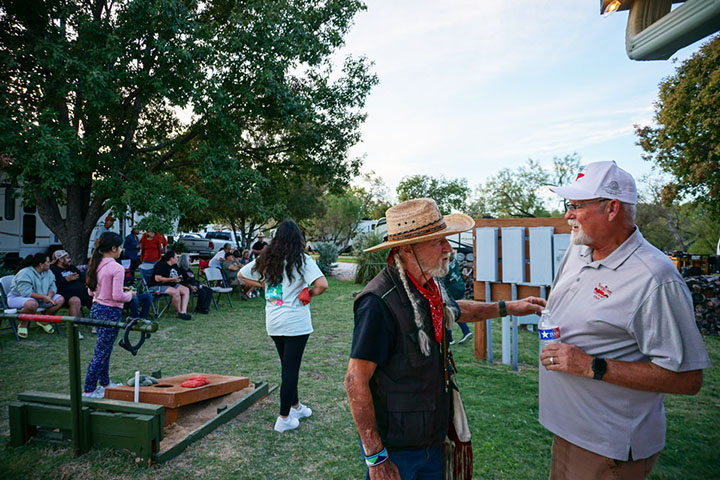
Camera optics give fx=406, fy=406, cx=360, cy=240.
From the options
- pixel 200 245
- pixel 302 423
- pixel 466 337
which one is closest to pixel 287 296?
pixel 302 423

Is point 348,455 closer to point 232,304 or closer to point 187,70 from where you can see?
point 232,304

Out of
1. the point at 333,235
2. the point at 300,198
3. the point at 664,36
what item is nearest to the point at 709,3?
the point at 664,36

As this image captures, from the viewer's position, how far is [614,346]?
188 centimetres

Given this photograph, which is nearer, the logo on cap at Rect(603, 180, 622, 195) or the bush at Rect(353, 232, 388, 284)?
the logo on cap at Rect(603, 180, 622, 195)

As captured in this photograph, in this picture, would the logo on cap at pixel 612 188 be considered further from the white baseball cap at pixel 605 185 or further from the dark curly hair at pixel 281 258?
the dark curly hair at pixel 281 258

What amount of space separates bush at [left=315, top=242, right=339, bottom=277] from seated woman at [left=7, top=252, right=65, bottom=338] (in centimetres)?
1180

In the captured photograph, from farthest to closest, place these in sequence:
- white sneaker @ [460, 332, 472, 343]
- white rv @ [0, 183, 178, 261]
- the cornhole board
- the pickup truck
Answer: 1. the pickup truck
2. white rv @ [0, 183, 178, 261]
3. white sneaker @ [460, 332, 472, 343]
4. the cornhole board

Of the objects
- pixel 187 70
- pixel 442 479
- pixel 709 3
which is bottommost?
pixel 442 479

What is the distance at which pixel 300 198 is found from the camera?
25.5m

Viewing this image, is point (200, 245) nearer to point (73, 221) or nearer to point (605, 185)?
point (73, 221)

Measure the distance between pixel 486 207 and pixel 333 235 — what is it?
17.8 meters

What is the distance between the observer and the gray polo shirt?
171 centimetres

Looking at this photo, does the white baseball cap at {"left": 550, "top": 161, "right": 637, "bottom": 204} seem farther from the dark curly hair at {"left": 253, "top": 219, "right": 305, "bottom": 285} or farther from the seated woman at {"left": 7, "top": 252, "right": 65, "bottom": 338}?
the seated woman at {"left": 7, "top": 252, "right": 65, "bottom": 338}

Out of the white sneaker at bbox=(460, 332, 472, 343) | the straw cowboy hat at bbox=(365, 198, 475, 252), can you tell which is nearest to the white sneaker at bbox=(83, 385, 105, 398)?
the straw cowboy hat at bbox=(365, 198, 475, 252)
